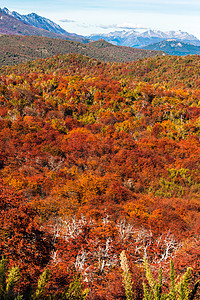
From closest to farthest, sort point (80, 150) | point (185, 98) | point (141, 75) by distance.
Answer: point (80, 150)
point (185, 98)
point (141, 75)

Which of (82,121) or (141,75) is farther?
(141,75)

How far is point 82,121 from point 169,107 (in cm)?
2956

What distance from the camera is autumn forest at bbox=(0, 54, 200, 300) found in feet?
31.9

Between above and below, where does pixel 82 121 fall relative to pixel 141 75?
below

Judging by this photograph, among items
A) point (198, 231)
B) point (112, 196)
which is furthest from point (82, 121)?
point (198, 231)

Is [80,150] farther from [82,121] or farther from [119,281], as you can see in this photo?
[119,281]

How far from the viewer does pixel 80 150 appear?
43.5m

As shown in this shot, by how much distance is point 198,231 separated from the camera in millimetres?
22172

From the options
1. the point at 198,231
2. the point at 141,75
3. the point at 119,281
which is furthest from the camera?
the point at 141,75

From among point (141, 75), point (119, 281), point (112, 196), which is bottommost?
point (112, 196)

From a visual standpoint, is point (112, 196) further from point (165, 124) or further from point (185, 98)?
point (185, 98)

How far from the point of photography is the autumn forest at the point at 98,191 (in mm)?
9711

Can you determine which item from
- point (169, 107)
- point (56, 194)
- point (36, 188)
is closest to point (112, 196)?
point (56, 194)

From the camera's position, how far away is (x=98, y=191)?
2952 centimetres
